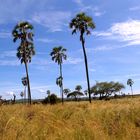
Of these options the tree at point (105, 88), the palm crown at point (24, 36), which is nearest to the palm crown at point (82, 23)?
the palm crown at point (24, 36)

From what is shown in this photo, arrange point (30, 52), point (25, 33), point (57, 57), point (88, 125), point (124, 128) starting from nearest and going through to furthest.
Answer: point (88, 125) → point (124, 128) → point (25, 33) → point (30, 52) → point (57, 57)

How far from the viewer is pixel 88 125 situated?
26.2 ft

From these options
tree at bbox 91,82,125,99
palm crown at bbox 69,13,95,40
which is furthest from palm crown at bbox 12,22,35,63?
tree at bbox 91,82,125,99

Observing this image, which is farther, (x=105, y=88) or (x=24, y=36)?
(x=105, y=88)

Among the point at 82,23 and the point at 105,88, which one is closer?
the point at 82,23

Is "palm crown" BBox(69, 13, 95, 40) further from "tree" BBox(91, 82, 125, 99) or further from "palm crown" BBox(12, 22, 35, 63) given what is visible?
"tree" BBox(91, 82, 125, 99)

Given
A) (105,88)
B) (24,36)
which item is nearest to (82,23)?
(24,36)

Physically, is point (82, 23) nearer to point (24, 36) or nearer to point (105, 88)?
point (24, 36)

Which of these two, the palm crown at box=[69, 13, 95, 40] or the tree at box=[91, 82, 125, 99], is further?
the tree at box=[91, 82, 125, 99]

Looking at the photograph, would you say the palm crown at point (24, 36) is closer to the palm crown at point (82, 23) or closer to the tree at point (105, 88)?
the palm crown at point (82, 23)

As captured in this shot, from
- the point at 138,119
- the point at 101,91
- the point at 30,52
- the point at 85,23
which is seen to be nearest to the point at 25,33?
the point at 30,52

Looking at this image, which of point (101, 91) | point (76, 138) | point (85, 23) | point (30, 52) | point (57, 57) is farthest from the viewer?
point (101, 91)

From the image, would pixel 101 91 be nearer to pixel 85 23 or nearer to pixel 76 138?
pixel 85 23

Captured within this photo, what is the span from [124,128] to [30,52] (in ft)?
191
